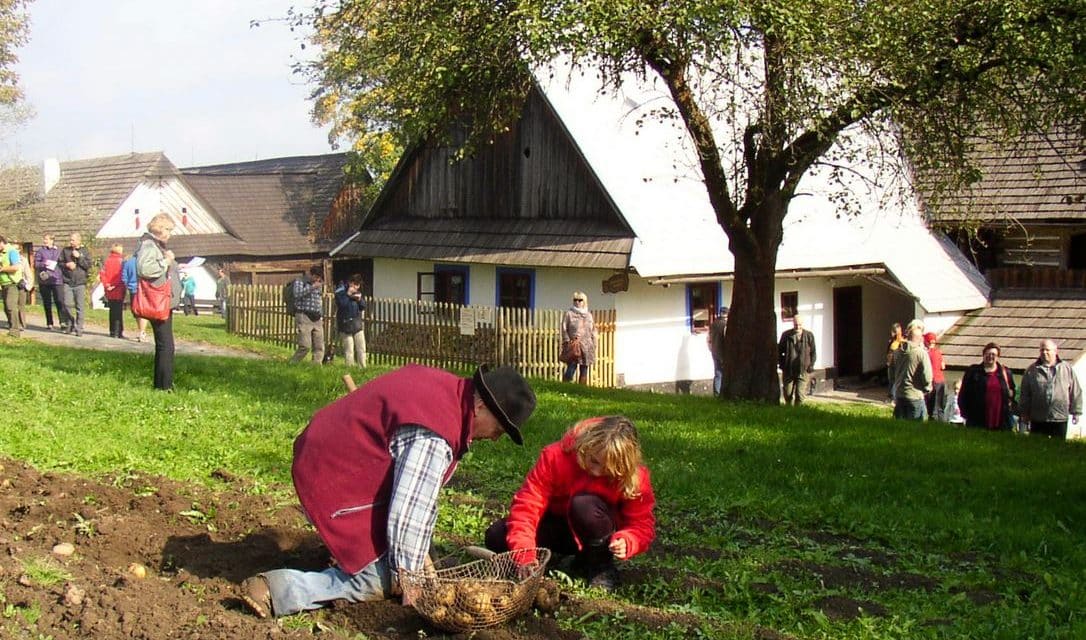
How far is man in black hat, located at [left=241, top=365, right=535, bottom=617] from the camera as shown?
18.3 ft

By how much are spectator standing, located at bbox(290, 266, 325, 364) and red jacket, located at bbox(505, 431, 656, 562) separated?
13.8m

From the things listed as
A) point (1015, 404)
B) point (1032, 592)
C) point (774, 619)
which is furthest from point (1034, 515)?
point (1015, 404)

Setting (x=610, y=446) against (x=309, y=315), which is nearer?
(x=610, y=446)

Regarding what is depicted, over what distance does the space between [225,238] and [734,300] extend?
38.0m

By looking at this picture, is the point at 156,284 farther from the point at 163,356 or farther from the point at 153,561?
the point at 153,561

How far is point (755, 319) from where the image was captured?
17.2 metres

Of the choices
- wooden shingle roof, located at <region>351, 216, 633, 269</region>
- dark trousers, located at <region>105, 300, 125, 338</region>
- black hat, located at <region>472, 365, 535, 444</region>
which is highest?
wooden shingle roof, located at <region>351, 216, 633, 269</region>

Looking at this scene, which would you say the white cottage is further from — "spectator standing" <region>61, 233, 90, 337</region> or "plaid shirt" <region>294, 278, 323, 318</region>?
"spectator standing" <region>61, 233, 90, 337</region>

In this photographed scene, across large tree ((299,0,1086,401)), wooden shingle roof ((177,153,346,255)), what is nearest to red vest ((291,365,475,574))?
large tree ((299,0,1086,401))

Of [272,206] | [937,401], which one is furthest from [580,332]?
[272,206]

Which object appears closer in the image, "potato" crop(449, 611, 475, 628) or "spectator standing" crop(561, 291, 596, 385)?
"potato" crop(449, 611, 475, 628)

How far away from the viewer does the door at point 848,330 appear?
103 ft

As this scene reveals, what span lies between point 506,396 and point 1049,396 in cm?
1204

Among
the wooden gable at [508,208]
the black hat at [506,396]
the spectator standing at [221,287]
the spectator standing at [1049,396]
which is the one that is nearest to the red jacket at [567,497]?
the black hat at [506,396]
